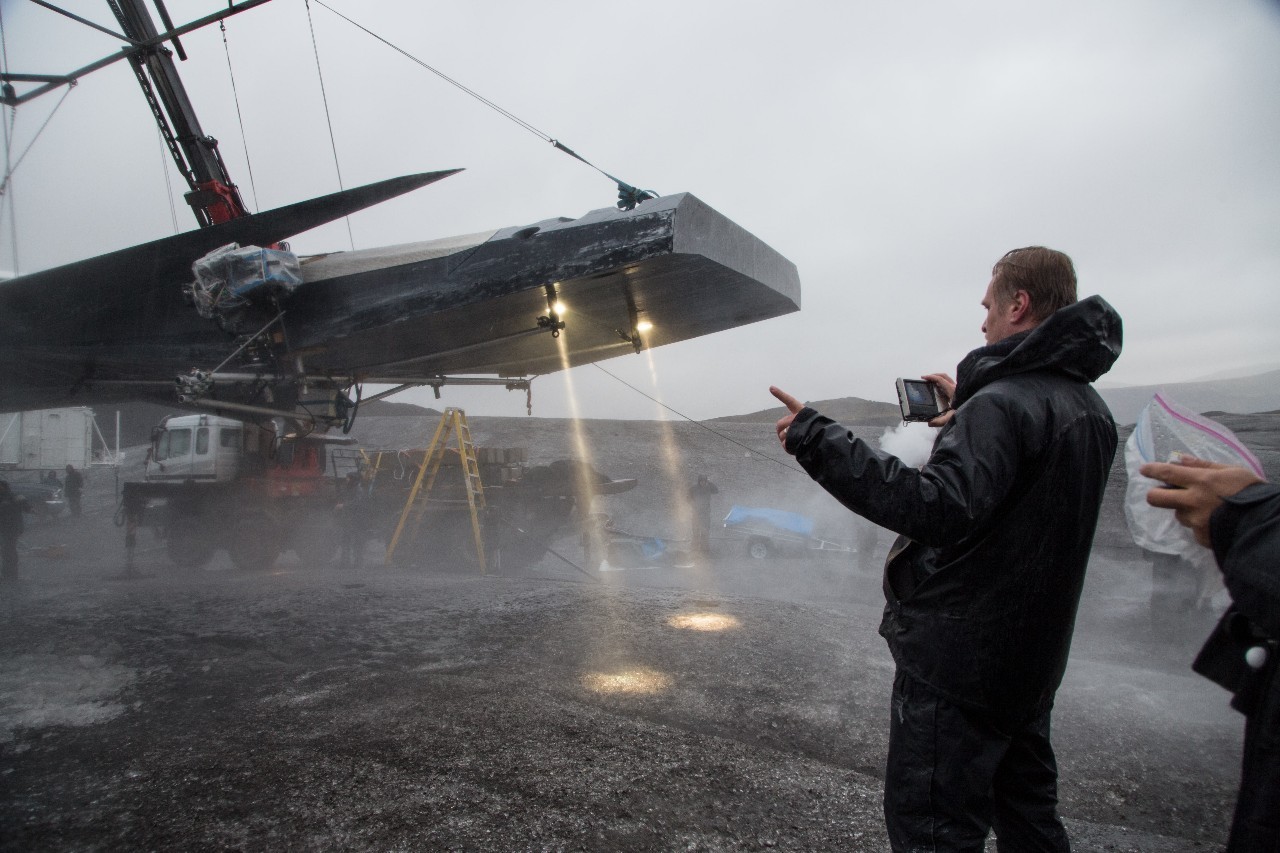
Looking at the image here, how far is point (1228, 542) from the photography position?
112 cm

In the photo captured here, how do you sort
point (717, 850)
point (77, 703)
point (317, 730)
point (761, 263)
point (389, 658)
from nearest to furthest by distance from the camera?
point (717, 850), point (317, 730), point (77, 703), point (389, 658), point (761, 263)

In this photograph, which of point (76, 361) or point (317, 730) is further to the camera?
point (76, 361)

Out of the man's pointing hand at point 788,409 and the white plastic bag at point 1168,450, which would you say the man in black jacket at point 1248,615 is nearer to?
the man's pointing hand at point 788,409

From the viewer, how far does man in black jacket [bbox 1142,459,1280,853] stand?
3.46 ft

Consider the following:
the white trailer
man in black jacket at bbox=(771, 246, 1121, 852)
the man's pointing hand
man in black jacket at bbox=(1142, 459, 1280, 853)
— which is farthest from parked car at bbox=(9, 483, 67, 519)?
man in black jacket at bbox=(1142, 459, 1280, 853)

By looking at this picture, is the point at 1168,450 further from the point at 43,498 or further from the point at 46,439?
the point at 46,439

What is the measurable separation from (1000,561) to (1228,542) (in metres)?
0.51

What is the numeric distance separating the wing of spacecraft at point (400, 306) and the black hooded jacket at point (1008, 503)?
3471 millimetres

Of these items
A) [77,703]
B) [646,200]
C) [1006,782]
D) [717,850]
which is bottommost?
[717,850]

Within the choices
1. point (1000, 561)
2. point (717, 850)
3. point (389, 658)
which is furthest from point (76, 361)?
point (1000, 561)

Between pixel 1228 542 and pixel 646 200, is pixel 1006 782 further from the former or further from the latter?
pixel 646 200

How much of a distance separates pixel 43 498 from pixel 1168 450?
25.8 metres

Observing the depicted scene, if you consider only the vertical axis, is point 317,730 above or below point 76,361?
below

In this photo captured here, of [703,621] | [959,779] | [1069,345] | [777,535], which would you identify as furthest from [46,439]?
[1069,345]
